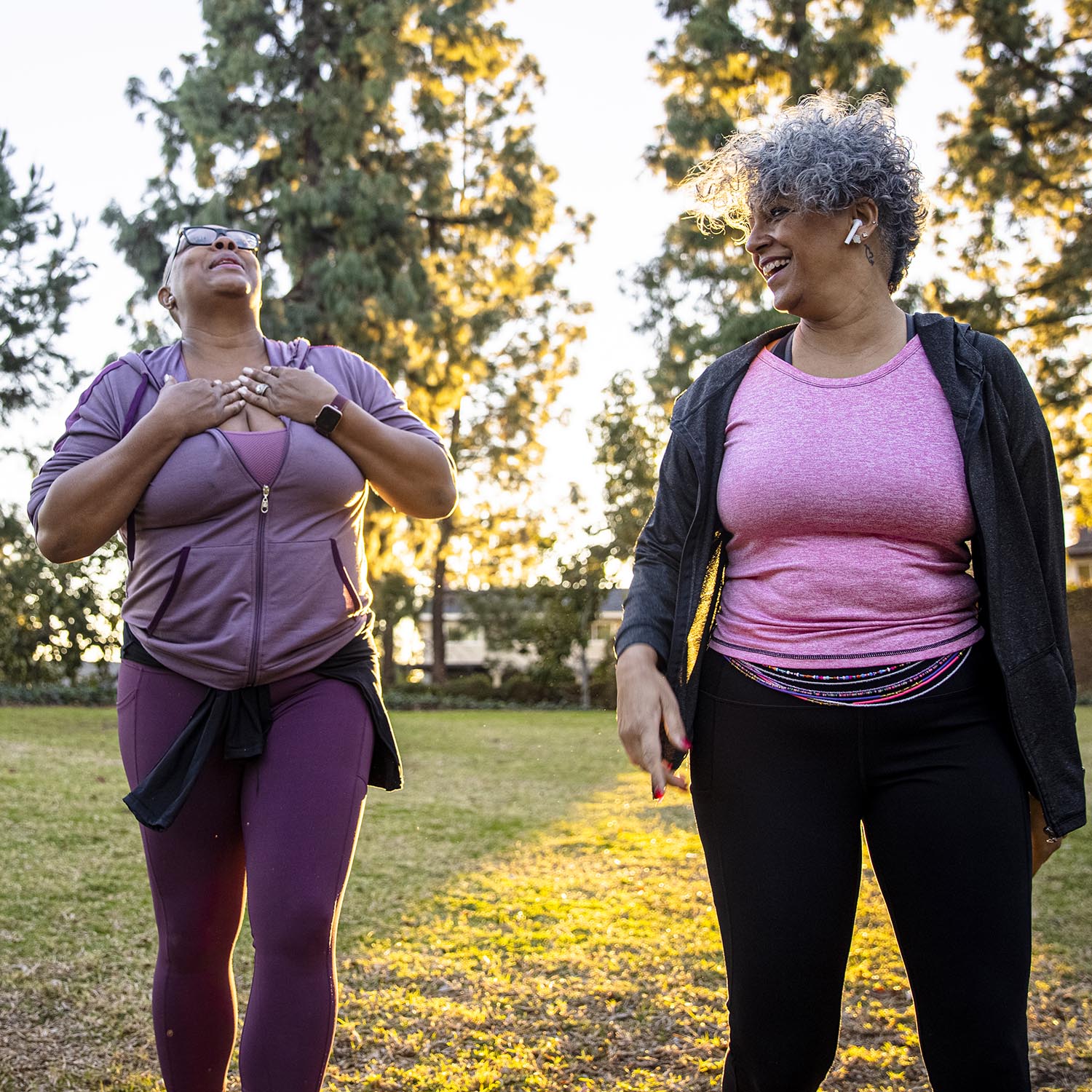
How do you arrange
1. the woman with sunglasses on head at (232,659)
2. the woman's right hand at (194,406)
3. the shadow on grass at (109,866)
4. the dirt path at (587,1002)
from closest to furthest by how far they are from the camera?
the woman with sunglasses on head at (232,659)
the woman's right hand at (194,406)
the dirt path at (587,1002)
the shadow on grass at (109,866)

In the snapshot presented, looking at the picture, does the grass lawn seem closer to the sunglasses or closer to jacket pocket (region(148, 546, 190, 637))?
jacket pocket (region(148, 546, 190, 637))

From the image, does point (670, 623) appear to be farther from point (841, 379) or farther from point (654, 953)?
point (654, 953)

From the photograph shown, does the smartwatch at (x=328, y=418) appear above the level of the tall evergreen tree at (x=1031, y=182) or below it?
below

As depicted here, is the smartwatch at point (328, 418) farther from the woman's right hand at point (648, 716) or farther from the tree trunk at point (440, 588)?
the tree trunk at point (440, 588)

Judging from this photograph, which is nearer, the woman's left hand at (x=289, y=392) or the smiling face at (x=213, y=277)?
the woman's left hand at (x=289, y=392)

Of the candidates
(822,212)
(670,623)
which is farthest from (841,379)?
(670,623)

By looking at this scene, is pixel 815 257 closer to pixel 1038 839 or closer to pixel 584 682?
pixel 1038 839

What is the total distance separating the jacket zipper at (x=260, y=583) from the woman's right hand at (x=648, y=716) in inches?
30.3

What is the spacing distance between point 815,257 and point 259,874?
162 centimetres

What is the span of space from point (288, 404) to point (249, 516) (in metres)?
0.28

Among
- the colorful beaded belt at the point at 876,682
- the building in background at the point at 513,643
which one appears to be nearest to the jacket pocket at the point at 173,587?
the colorful beaded belt at the point at 876,682

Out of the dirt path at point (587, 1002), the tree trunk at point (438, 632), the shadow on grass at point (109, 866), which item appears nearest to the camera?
the dirt path at point (587, 1002)

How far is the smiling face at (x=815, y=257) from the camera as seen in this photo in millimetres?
2307

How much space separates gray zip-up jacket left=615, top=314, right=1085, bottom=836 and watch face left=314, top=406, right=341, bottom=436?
0.74 metres
